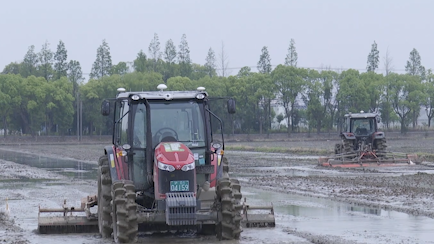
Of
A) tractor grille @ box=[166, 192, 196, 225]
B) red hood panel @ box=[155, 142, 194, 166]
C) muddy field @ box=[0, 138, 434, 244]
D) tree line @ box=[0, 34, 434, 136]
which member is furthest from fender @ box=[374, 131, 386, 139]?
tree line @ box=[0, 34, 434, 136]

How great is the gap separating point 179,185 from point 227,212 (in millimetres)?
872

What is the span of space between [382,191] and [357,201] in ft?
9.00

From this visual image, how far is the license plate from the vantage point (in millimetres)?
11656

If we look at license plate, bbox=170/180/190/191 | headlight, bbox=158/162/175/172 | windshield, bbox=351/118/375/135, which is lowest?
license plate, bbox=170/180/190/191

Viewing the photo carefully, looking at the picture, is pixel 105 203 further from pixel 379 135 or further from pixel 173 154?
pixel 379 135

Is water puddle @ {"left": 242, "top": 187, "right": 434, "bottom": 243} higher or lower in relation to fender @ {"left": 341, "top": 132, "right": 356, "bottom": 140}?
lower

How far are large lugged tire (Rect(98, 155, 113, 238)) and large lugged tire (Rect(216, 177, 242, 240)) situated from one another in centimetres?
204

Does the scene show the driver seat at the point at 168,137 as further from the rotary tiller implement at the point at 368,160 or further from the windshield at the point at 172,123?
the rotary tiller implement at the point at 368,160

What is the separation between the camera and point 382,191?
21.1m

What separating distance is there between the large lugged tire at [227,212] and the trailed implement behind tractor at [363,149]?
2258 centimetres

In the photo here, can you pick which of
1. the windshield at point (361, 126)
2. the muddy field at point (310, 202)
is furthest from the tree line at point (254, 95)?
the muddy field at point (310, 202)

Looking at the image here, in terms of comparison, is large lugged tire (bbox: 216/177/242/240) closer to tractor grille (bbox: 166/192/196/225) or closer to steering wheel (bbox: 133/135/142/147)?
tractor grille (bbox: 166/192/196/225)

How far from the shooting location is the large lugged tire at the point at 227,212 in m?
11.8

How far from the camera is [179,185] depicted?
11.7 meters
